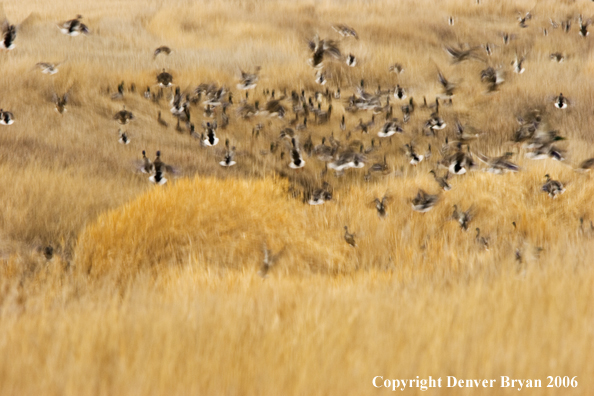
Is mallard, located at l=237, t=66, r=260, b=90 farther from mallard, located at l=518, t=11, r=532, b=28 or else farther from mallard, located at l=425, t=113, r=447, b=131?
mallard, located at l=518, t=11, r=532, b=28

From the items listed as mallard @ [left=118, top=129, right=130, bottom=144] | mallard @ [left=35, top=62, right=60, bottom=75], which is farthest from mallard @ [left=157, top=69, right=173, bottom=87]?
mallard @ [left=118, top=129, right=130, bottom=144]

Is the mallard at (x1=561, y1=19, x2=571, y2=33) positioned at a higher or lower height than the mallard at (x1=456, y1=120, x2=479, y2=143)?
higher

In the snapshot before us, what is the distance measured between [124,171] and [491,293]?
13.7 ft

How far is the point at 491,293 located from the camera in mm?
2910

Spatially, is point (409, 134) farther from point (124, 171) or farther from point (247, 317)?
point (247, 317)

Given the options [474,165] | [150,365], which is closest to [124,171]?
[474,165]

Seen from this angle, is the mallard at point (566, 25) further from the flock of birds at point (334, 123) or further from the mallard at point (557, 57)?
the flock of birds at point (334, 123)

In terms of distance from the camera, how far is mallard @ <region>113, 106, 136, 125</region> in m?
7.03

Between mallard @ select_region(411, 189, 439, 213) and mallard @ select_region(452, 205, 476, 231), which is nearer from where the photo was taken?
mallard @ select_region(452, 205, 476, 231)

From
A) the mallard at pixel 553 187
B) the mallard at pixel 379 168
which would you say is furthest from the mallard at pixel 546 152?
the mallard at pixel 379 168

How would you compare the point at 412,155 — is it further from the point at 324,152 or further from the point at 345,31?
the point at 345,31

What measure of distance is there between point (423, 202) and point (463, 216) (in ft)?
1.39

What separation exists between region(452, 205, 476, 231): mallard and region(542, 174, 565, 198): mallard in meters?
0.74

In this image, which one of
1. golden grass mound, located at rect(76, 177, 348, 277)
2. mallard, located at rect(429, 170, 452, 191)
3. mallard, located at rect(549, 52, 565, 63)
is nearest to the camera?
golden grass mound, located at rect(76, 177, 348, 277)
